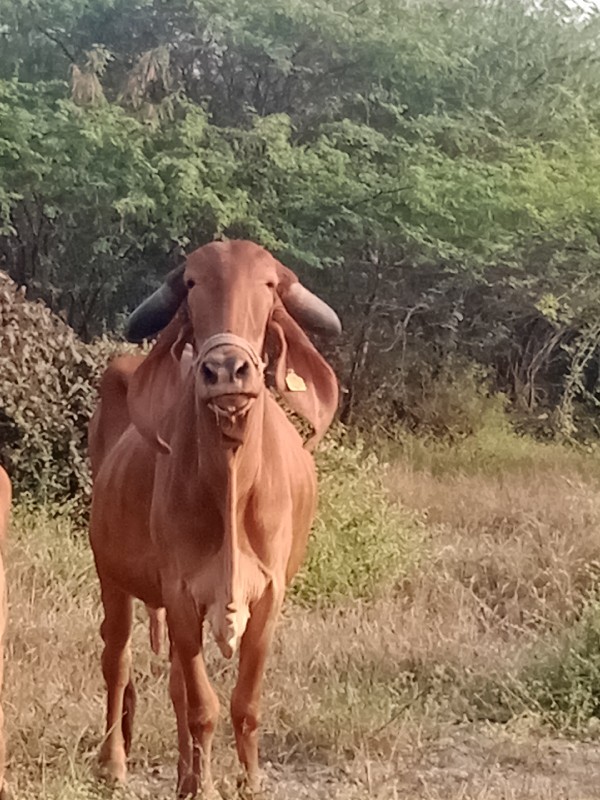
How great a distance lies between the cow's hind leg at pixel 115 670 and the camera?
472cm

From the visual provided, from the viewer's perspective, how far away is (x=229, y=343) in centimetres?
337

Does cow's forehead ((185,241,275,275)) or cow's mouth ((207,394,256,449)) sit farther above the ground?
cow's forehead ((185,241,275,275))

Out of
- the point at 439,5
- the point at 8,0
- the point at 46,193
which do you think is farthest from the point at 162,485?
the point at 439,5

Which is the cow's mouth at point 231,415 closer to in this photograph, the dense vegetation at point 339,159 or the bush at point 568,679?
the bush at point 568,679

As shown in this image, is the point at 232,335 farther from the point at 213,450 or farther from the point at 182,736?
the point at 182,736

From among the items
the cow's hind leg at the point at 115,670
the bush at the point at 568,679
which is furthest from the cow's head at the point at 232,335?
the bush at the point at 568,679

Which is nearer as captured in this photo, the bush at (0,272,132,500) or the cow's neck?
the cow's neck

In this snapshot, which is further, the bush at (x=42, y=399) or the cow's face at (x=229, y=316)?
the bush at (x=42, y=399)

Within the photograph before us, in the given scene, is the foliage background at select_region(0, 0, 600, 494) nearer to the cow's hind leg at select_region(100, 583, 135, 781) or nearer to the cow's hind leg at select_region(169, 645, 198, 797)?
the cow's hind leg at select_region(100, 583, 135, 781)

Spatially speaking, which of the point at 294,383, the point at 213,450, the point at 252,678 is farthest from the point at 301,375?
the point at 252,678

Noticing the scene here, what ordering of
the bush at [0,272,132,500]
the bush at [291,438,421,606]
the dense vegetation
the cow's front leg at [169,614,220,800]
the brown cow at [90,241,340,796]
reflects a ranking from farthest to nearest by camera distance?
the dense vegetation < the bush at [0,272,132,500] < the bush at [291,438,421,606] < the cow's front leg at [169,614,220,800] < the brown cow at [90,241,340,796]

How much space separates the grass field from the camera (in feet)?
15.9

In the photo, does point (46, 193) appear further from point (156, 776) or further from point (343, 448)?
point (156, 776)

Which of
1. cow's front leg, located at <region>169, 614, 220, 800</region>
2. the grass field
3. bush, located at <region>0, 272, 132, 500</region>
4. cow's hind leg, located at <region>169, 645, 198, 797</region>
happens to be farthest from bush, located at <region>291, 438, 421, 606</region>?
cow's front leg, located at <region>169, 614, 220, 800</region>
